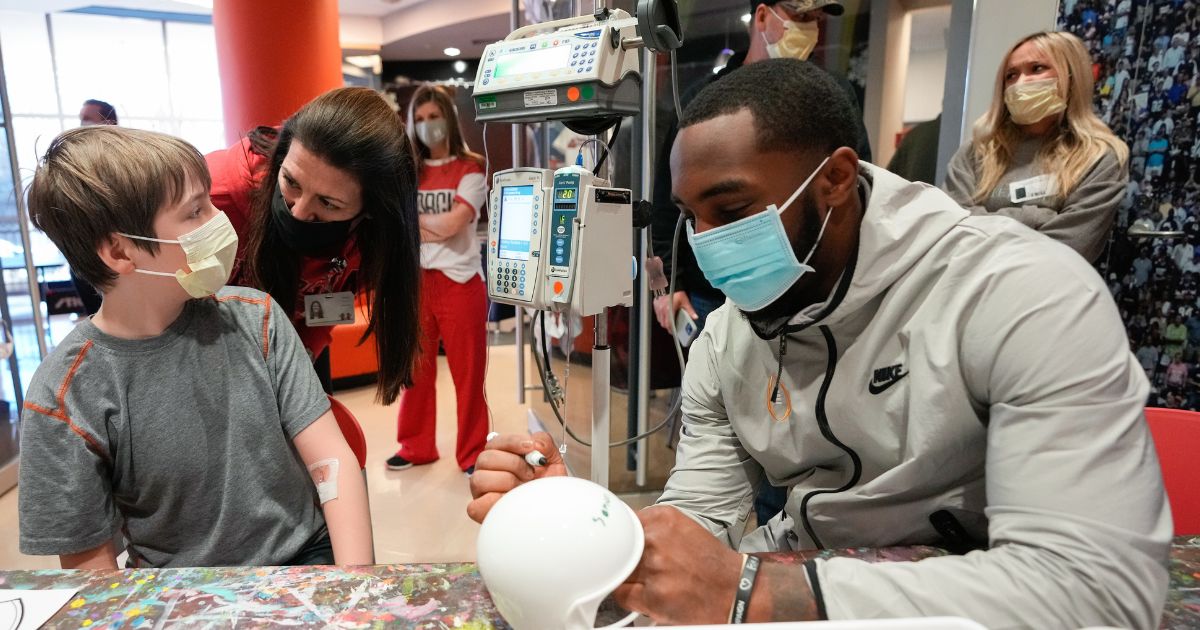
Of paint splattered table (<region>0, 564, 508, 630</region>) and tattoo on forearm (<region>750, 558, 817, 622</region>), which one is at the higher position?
tattoo on forearm (<region>750, 558, 817, 622</region>)

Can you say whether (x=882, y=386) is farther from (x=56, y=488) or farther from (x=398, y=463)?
(x=398, y=463)

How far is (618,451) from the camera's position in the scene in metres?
2.96

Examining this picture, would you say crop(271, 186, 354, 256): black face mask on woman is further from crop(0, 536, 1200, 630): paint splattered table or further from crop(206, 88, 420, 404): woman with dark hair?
crop(0, 536, 1200, 630): paint splattered table

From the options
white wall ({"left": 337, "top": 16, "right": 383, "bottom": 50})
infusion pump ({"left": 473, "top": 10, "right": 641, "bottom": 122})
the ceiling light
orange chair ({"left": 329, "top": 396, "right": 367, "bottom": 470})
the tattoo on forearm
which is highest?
white wall ({"left": 337, "top": 16, "right": 383, "bottom": 50})

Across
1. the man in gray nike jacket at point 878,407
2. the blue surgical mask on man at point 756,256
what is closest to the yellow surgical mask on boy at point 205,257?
the man in gray nike jacket at point 878,407

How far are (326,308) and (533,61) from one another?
0.92 metres

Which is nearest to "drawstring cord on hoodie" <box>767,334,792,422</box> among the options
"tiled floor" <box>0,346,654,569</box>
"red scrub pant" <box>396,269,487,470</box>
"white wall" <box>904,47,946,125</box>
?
"tiled floor" <box>0,346,654,569</box>

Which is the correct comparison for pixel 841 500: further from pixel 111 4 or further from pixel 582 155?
pixel 111 4

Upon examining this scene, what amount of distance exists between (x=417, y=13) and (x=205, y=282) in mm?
7475

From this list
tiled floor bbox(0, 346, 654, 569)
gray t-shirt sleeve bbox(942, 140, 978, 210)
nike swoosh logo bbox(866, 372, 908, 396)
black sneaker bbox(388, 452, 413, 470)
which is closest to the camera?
nike swoosh logo bbox(866, 372, 908, 396)

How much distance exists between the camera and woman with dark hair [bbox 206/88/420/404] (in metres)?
1.57

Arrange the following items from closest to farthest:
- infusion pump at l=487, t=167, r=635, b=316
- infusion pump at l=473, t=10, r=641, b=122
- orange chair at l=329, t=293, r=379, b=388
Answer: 1. infusion pump at l=473, t=10, r=641, b=122
2. infusion pump at l=487, t=167, r=635, b=316
3. orange chair at l=329, t=293, r=379, b=388

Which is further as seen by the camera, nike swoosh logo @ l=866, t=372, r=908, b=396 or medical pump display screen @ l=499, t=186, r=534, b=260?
medical pump display screen @ l=499, t=186, r=534, b=260

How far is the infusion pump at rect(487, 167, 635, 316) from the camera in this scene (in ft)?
4.78
